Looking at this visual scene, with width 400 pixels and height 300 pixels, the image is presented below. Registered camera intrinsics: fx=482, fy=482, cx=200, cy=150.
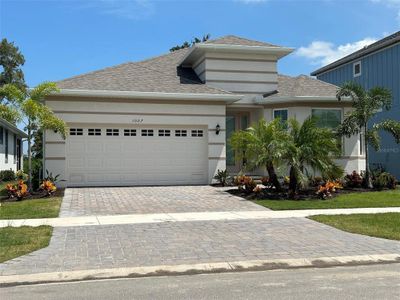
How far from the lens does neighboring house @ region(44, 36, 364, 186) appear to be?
19000 mm

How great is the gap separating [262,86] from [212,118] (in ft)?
11.0

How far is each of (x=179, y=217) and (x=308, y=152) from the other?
603 centimetres

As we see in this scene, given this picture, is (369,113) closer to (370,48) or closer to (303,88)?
(303,88)

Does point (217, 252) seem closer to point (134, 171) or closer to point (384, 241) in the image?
point (384, 241)

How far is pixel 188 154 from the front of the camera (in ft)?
66.9

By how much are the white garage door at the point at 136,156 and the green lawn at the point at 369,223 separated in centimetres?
899

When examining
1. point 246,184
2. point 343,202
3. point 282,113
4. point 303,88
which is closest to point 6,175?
point 282,113

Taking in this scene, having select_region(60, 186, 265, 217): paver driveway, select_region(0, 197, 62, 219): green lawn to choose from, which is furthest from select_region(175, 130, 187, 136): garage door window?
select_region(0, 197, 62, 219): green lawn

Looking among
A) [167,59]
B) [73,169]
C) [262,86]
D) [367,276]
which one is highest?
[167,59]

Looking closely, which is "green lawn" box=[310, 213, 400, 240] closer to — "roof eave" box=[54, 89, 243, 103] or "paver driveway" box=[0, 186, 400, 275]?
"paver driveway" box=[0, 186, 400, 275]

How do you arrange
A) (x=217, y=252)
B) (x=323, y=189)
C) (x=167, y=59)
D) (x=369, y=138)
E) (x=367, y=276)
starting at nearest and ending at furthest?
1. (x=367, y=276)
2. (x=217, y=252)
3. (x=323, y=189)
4. (x=369, y=138)
5. (x=167, y=59)

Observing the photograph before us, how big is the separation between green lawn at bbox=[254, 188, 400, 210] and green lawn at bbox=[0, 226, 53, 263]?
6656 millimetres

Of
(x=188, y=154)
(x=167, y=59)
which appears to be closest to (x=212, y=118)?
(x=188, y=154)

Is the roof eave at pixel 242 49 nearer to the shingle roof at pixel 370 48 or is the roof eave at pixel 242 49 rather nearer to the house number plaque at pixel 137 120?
the house number plaque at pixel 137 120
